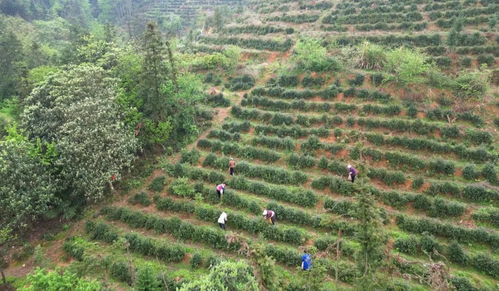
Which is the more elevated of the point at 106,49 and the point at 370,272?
the point at 106,49

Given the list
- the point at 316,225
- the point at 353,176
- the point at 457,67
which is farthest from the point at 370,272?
the point at 457,67

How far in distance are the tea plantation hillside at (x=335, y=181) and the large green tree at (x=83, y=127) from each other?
9.48ft

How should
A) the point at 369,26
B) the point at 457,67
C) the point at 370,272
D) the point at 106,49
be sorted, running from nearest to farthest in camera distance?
1. the point at 370,272
2. the point at 457,67
3. the point at 106,49
4. the point at 369,26

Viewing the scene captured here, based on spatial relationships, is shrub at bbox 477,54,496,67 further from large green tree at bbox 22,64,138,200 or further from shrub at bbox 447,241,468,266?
large green tree at bbox 22,64,138,200

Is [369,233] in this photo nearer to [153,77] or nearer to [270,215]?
[270,215]

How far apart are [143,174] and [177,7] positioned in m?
77.0

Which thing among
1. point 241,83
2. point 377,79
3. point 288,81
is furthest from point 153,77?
point 377,79

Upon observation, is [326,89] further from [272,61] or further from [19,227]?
[19,227]

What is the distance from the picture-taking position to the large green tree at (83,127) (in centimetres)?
2234

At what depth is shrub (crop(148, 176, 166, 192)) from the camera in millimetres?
25156

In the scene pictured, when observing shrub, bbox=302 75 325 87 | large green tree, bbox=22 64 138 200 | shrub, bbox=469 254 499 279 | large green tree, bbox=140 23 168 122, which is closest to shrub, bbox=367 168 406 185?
shrub, bbox=469 254 499 279

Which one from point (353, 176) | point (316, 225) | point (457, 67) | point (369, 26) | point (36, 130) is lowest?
point (316, 225)

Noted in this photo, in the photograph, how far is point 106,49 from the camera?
34531 mm

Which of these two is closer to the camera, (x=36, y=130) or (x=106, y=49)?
(x=36, y=130)
